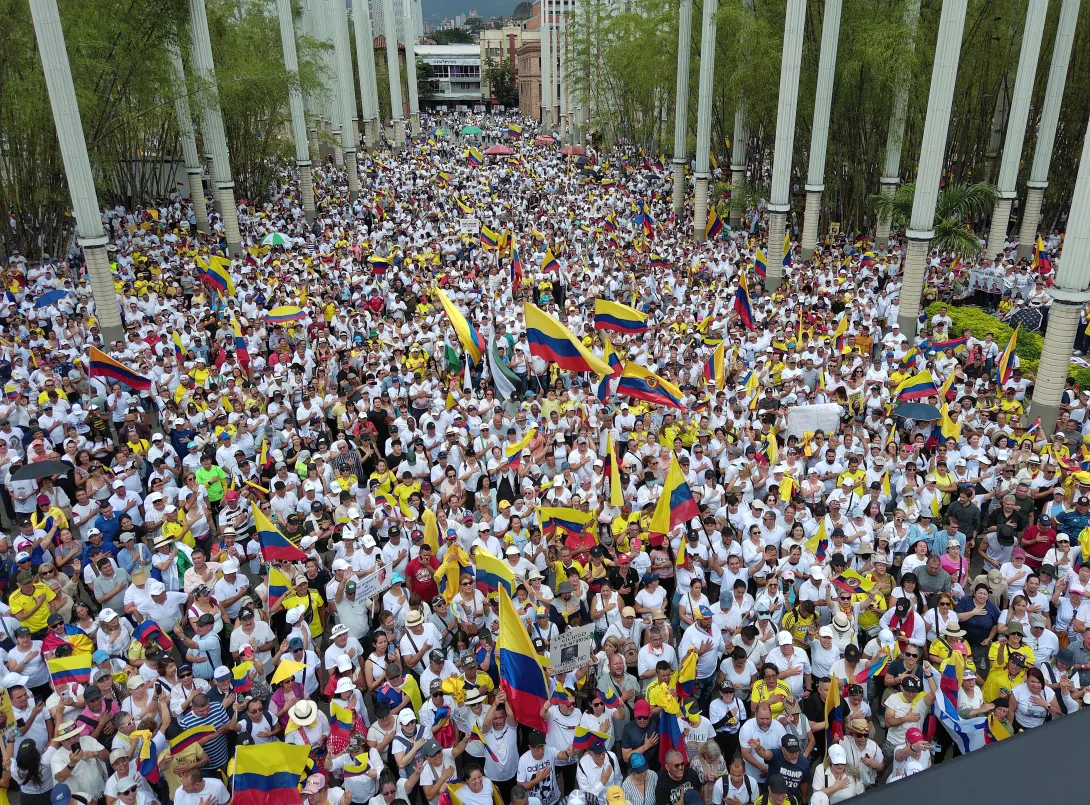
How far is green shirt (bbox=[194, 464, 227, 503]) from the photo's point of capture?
9766mm

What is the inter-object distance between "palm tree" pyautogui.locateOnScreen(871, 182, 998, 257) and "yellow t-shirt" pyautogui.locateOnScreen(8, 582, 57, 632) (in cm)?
1996

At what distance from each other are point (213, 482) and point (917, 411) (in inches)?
346

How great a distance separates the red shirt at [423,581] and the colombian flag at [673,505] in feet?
7.45

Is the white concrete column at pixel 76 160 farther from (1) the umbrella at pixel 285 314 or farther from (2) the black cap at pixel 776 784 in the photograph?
(2) the black cap at pixel 776 784

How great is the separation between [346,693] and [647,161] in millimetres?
42807

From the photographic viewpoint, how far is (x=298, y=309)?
1495 centimetres

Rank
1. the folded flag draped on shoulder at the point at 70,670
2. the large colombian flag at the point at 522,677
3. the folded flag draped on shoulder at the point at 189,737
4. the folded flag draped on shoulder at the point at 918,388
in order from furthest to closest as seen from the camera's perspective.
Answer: the folded flag draped on shoulder at the point at 918,388, the folded flag draped on shoulder at the point at 70,670, the large colombian flag at the point at 522,677, the folded flag draped on shoulder at the point at 189,737

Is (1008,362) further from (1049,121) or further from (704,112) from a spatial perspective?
(704,112)

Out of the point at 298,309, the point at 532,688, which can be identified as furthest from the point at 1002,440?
the point at 298,309

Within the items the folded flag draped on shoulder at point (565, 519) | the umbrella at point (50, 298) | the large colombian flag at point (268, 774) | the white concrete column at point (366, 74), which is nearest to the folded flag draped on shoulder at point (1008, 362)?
the folded flag draped on shoulder at point (565, 519)

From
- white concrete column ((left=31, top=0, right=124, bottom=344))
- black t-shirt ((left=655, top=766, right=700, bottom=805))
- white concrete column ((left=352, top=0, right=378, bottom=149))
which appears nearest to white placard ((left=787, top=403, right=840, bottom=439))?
black t-shirt ((left=655, top=766, right=700, bottom=805))

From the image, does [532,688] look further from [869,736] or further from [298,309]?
[298,309]

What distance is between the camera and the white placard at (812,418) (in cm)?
1108

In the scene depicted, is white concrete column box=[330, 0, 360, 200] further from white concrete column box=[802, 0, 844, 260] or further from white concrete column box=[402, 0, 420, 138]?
white concrete column box=[402, 0, 420, 138]
